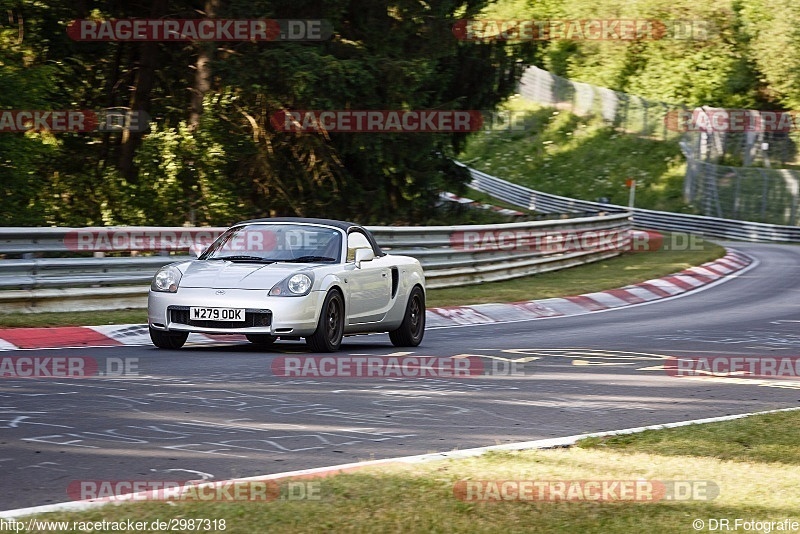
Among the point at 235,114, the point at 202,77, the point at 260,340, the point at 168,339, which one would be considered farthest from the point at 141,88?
the point at 168,339

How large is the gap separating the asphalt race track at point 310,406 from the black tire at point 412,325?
0.52ft

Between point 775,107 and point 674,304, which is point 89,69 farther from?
point 775,107

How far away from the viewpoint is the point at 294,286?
38.6 ft

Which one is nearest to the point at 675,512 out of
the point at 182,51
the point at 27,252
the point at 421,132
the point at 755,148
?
the point at 27,252

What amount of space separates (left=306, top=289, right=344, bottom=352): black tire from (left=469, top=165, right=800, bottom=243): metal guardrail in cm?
3522

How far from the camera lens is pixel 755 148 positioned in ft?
189

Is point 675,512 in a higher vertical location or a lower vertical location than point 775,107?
lower

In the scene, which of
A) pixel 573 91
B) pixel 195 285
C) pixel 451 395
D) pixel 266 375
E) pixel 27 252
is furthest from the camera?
pixel 573 91

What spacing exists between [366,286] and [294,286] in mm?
1313

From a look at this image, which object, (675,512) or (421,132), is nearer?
(675,512)

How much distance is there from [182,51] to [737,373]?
60.0 ft

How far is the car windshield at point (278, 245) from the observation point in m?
12.6

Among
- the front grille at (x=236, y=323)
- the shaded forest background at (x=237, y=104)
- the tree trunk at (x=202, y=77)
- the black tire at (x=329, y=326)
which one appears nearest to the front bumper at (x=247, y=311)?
the front grille at (x=236, y=323)

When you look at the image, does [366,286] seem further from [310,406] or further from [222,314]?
[310,406]
